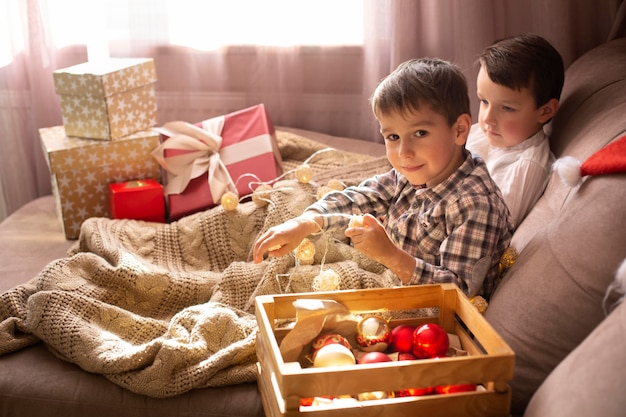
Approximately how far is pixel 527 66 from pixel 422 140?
0.40 m

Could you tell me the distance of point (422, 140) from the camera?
153cm

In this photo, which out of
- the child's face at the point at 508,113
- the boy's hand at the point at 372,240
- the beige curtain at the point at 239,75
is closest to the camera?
the boy's hand at the point at 372,240

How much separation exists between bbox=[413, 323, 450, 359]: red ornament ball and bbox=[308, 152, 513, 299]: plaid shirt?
0.50ft

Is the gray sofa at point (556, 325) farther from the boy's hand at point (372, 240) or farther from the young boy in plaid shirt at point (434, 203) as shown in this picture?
the boy's hand at point (372, 240)

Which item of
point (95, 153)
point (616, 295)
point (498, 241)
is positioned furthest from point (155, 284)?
point (616, 295)

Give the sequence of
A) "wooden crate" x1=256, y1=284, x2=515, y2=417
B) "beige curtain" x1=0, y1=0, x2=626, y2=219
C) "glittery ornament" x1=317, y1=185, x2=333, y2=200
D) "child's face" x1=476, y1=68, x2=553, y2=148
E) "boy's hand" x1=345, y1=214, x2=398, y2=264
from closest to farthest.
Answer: "wooden crate" x1=256, y1=284, x2=515, y2=417 < "boy's hand" x1=345, y1=214, x2=398, y2=264 < "child's face" x1=476, y1=68, x2=553, y2=148 < "glittery ornament" x1=317, y1=185, x2=333, y2=200 < "beige curtain" x1=0, y1=0, x2=626, y2=219

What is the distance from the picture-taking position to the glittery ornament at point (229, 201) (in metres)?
1.91

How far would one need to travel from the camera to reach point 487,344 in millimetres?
1256

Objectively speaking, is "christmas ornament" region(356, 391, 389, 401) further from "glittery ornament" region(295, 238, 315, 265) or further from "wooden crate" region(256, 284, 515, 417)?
"glittery ornament" region(295, 238, 315, 265)

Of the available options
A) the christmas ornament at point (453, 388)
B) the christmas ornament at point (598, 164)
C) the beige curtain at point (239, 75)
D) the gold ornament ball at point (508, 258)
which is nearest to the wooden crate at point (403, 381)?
the christmas ornament at point (453, 388)

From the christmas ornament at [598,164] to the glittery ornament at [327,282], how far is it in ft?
1.68

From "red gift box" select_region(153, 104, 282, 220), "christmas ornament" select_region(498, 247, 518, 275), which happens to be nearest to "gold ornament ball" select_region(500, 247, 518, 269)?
"christmas ornament" select_region(498, 247, 518, 275)

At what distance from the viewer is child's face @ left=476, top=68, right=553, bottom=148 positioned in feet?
5.77

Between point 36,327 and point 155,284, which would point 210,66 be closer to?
point 155,284
